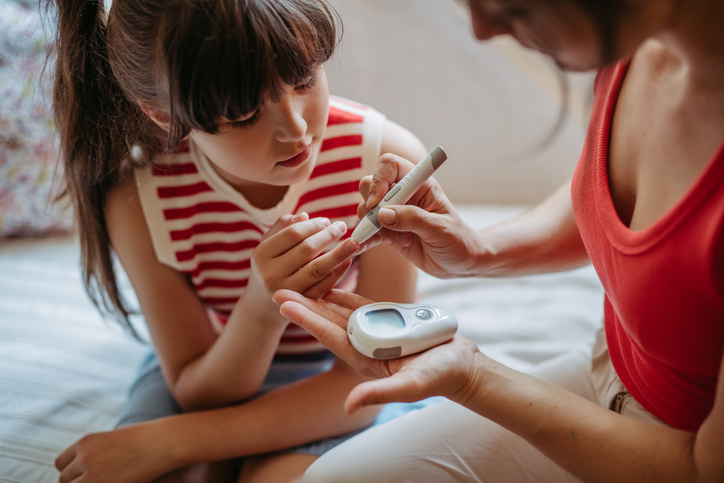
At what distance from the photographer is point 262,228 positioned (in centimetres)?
85

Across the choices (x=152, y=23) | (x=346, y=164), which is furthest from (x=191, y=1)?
(x=346, y=164)

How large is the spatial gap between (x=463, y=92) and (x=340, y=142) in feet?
2.54

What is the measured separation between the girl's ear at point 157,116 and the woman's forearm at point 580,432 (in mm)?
486

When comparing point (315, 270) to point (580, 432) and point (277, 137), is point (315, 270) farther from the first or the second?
point (580, 432)

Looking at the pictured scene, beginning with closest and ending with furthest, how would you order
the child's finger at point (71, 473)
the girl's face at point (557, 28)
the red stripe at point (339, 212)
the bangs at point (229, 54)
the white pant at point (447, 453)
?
the girl's face at point (557, 28) < the bangs at point (229, 54) < the white pant at point (447, 453) < the child's finger at point (71, 473) < the red stripe at point (339, 212)

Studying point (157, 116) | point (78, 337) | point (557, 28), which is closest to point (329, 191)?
point (157, 116)

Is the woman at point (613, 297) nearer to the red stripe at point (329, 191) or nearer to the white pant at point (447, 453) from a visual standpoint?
the white pant at point (447, 453)

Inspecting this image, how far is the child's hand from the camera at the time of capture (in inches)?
25.0

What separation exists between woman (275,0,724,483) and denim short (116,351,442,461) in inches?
5.9

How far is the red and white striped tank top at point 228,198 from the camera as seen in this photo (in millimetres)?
813

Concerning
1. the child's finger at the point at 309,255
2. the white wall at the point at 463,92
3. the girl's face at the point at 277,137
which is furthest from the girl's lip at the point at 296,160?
the white wall at the point at 463,92

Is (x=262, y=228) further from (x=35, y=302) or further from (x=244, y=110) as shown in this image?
(x=35, y=302)

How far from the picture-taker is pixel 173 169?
2.70ft

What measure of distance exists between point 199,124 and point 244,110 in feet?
0.19
